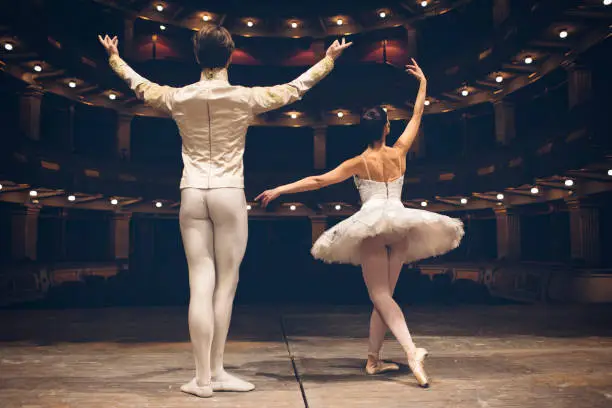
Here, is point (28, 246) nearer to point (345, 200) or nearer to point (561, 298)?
point (345, 200)

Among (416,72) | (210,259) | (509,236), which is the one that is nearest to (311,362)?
(210,259)

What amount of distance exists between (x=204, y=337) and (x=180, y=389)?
0.41 m

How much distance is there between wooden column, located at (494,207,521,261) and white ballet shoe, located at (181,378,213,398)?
64.7ft

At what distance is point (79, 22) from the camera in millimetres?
25594

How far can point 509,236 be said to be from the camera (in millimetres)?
22094

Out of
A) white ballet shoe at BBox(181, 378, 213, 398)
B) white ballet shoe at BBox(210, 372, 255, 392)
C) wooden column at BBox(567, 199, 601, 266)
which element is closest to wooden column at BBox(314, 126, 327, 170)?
wooden column at BBox(567, 199, 601, 266)

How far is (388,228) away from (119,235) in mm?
23284

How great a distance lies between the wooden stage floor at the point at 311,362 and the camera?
3633mm

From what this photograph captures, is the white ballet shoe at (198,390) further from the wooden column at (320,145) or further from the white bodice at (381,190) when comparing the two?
the wooden column at (320,145)

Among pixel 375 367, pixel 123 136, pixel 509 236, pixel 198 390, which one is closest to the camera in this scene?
pixel 198 390

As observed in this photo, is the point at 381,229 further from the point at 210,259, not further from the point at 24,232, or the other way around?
the point at 24,232

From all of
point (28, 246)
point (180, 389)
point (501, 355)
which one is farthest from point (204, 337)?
point (28, 246)

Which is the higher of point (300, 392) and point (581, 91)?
point (581, 91)

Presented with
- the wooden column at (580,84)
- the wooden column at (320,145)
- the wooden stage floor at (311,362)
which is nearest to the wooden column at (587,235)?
the wooden column at (580,84)
